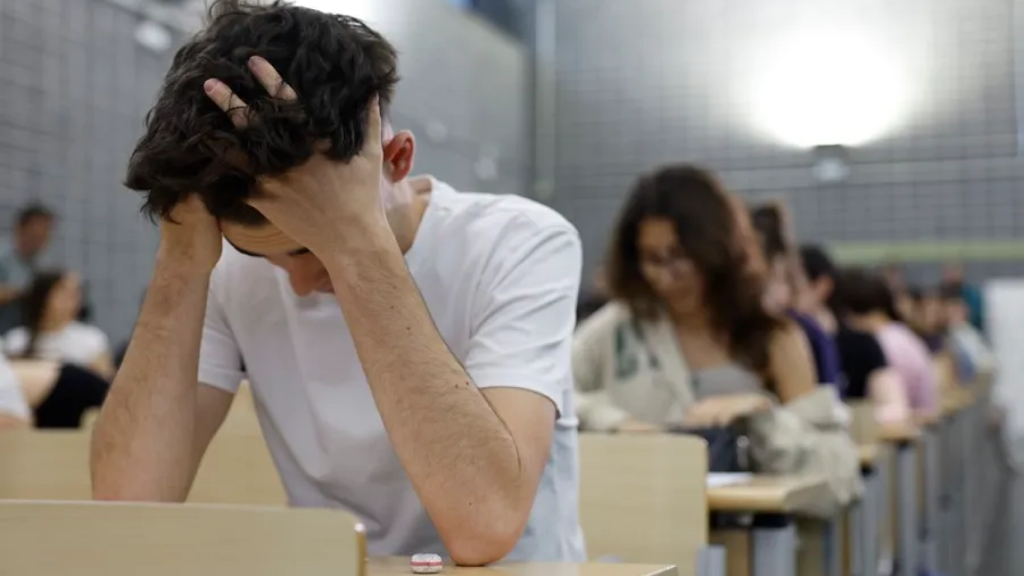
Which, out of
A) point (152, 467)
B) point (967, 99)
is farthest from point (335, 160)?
point (967, 99)

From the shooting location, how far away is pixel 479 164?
26.6 ft

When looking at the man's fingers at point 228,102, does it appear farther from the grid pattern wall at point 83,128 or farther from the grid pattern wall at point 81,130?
the grid pattern wall at point 81,130

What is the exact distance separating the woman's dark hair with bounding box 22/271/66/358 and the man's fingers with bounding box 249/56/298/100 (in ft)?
12.8

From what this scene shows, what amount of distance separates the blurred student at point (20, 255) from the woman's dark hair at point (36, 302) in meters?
0.13

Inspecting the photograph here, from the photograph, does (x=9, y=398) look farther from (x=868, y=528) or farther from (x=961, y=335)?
(x=961, y=335)

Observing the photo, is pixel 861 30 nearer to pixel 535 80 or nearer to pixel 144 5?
pixel 535 80

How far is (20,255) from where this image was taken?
5.25m

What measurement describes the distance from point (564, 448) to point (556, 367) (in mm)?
186

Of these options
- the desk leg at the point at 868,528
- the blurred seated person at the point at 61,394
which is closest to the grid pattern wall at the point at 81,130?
the blurred seated person at the point at 61,394

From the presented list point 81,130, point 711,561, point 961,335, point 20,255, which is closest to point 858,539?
point 711,561

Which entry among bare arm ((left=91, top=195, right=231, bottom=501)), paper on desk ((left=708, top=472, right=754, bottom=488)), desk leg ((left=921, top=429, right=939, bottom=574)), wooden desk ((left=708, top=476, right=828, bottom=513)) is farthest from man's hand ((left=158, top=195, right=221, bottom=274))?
desk leg ((left=921, top=429, right=939, bottom=574))

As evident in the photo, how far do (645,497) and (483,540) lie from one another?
0.78 m

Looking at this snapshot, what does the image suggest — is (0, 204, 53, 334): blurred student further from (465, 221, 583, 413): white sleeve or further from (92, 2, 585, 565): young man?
(465, 221, 583, 413): white sleeve

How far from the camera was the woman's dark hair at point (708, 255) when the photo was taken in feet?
9.93
